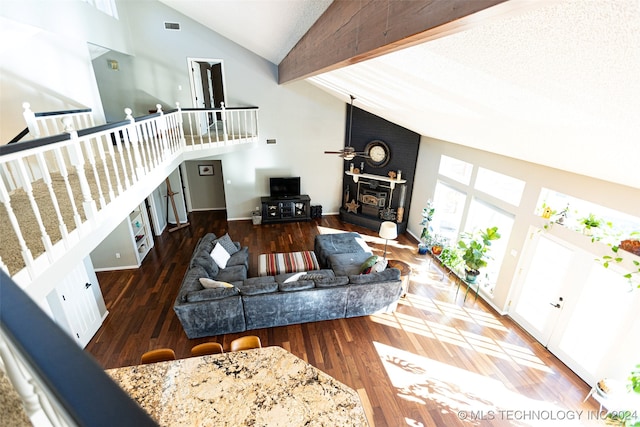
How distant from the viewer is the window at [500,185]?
189 inches

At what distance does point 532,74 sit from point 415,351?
3.81 meters

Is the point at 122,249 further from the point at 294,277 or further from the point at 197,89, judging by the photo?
the point at 197,89

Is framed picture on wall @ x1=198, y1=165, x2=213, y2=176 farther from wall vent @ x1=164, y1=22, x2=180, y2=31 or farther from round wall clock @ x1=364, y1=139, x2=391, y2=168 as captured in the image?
round wall clock @ x1=364, y1=139, x2=391, y2=168

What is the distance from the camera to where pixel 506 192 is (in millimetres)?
5039

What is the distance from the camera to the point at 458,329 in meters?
4.67

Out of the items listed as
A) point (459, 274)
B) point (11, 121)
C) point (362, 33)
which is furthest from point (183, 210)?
point (362, 33)

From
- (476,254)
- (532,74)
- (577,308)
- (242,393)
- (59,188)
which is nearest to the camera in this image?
(532,74)

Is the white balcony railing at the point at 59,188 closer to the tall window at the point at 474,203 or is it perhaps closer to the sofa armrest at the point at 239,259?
the sofa armrest at the point at 239,259

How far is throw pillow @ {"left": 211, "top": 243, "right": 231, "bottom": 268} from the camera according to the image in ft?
17.8

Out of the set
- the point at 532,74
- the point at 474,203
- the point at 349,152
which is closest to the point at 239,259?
the point at 349,152

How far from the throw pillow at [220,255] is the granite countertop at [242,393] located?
3341 millimetres

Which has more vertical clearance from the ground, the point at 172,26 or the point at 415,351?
the point at 172,26

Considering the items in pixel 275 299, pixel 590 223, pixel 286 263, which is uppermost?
pixel 590 223

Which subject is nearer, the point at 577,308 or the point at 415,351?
the point at 577,308
